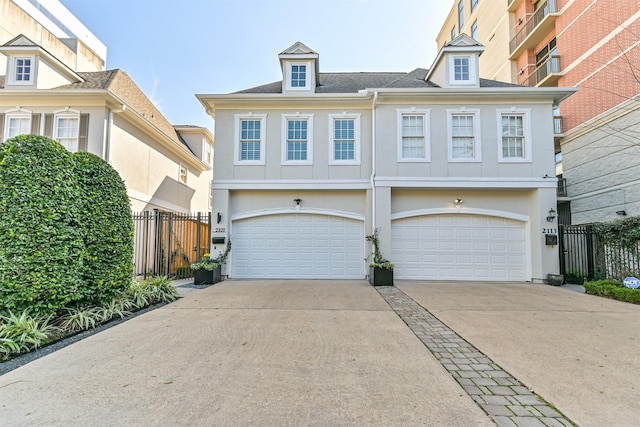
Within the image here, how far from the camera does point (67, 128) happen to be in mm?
10031

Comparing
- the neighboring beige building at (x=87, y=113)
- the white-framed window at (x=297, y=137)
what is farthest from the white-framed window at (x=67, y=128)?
the white-framed window at (x=297, y=137)

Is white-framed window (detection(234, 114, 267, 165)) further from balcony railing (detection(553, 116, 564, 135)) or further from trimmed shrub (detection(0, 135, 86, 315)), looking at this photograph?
balcony railing (detection(553, 116, 564, 135))

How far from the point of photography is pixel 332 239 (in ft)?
32.6

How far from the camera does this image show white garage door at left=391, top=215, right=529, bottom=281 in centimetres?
956

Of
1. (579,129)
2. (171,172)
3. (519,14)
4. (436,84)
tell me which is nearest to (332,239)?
(436,84)

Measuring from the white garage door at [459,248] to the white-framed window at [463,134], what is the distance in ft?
6.45

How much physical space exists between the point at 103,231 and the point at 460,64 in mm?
10772

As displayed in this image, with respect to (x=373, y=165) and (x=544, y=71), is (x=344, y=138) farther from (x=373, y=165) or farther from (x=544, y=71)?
(x=544, y=71)

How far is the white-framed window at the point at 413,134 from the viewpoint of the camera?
9648 millimetres

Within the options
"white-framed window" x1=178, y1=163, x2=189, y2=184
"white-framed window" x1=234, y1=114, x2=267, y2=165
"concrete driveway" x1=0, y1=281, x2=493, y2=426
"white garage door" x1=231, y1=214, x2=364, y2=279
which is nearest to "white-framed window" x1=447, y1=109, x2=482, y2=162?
"white garage door" x1=231, y1=214, x2=364, y2=279

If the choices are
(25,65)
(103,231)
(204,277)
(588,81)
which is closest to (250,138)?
(204,277)

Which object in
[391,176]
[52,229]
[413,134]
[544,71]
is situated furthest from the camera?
[544,71]

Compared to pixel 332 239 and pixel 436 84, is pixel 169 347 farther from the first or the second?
pixel 436 84

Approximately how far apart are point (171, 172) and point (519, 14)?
1881cm
